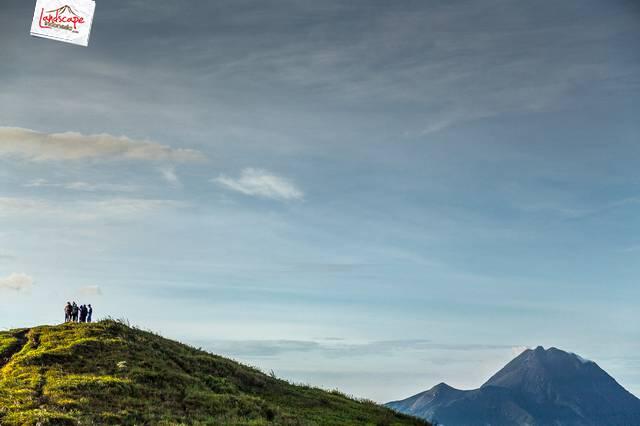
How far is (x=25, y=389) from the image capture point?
144 ft

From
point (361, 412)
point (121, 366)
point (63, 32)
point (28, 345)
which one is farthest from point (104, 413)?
point (63, 32)

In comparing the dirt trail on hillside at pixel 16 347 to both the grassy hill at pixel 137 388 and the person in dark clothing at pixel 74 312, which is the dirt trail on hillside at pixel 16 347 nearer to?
the grassy hill at pixel 137 388

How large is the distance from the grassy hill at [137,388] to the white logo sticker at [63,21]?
28392mm

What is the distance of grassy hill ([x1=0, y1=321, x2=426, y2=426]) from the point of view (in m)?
41.3

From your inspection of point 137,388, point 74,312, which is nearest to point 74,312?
point 74,312

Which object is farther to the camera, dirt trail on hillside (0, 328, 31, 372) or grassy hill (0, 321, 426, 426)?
dirt trail on hillside (0, 328, 31, 372)

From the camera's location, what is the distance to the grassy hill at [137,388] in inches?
1628

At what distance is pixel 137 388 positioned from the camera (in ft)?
154

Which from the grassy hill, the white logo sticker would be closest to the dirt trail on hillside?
the grassy hill

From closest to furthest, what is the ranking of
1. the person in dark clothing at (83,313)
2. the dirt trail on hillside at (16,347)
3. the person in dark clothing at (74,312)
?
the dirt trail on hillside at (16,347)
the person in dark clothing at (83,313)
the person in dark clothing at (74,312)

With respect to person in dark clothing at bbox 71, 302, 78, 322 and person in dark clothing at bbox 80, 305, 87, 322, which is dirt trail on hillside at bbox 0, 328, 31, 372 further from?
person in dark clothing at bbox 71, 302, 78, 322

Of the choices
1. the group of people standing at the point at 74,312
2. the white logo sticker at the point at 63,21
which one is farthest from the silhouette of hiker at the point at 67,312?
the white logo sticker at the point at 63,21

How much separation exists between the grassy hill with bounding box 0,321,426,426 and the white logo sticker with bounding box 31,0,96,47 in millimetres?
28392

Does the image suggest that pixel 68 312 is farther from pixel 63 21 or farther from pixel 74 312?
pixel 63 21
